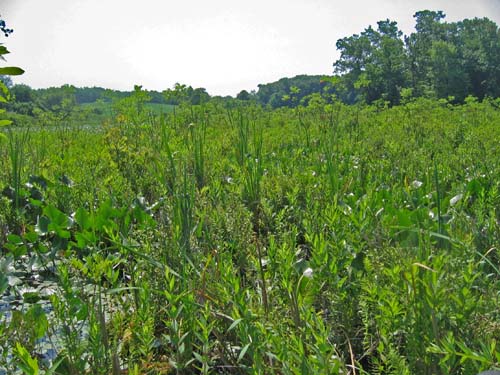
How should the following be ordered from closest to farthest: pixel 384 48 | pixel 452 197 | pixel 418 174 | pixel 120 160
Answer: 1. pixel 452 197
2. pixel 418 174
3. pixel 120 160
4. pixel 384 48

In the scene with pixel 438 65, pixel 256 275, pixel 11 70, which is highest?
pixel 438 65

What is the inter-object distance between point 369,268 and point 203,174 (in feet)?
5.88

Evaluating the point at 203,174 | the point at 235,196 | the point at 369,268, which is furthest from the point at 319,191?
the point at 369,268

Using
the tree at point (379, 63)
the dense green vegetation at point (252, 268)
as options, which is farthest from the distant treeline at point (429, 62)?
the dense green vegetation at point (252, 268)

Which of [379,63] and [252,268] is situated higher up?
[379,63]

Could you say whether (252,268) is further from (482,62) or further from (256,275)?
(482,62)

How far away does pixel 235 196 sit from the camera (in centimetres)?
227

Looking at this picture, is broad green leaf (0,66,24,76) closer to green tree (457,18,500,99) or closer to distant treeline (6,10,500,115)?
distant treeline (6,10,500,115)

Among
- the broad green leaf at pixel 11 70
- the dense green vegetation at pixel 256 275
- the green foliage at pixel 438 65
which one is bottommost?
the dense green vegetation at pixel 256 275

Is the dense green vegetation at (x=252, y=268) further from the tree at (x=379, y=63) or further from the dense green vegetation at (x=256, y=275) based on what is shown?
the tree at (x=379, y=63)

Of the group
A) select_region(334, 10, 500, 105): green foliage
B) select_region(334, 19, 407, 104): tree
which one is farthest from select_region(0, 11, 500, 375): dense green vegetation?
select_region(334, 10, 500, 105): green foliage

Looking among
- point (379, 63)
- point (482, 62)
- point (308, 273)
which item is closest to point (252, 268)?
point (308, 273)

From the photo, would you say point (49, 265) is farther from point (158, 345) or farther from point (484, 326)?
point (484, 326)

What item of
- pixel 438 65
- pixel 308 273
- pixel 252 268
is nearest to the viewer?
pixel 308 273
